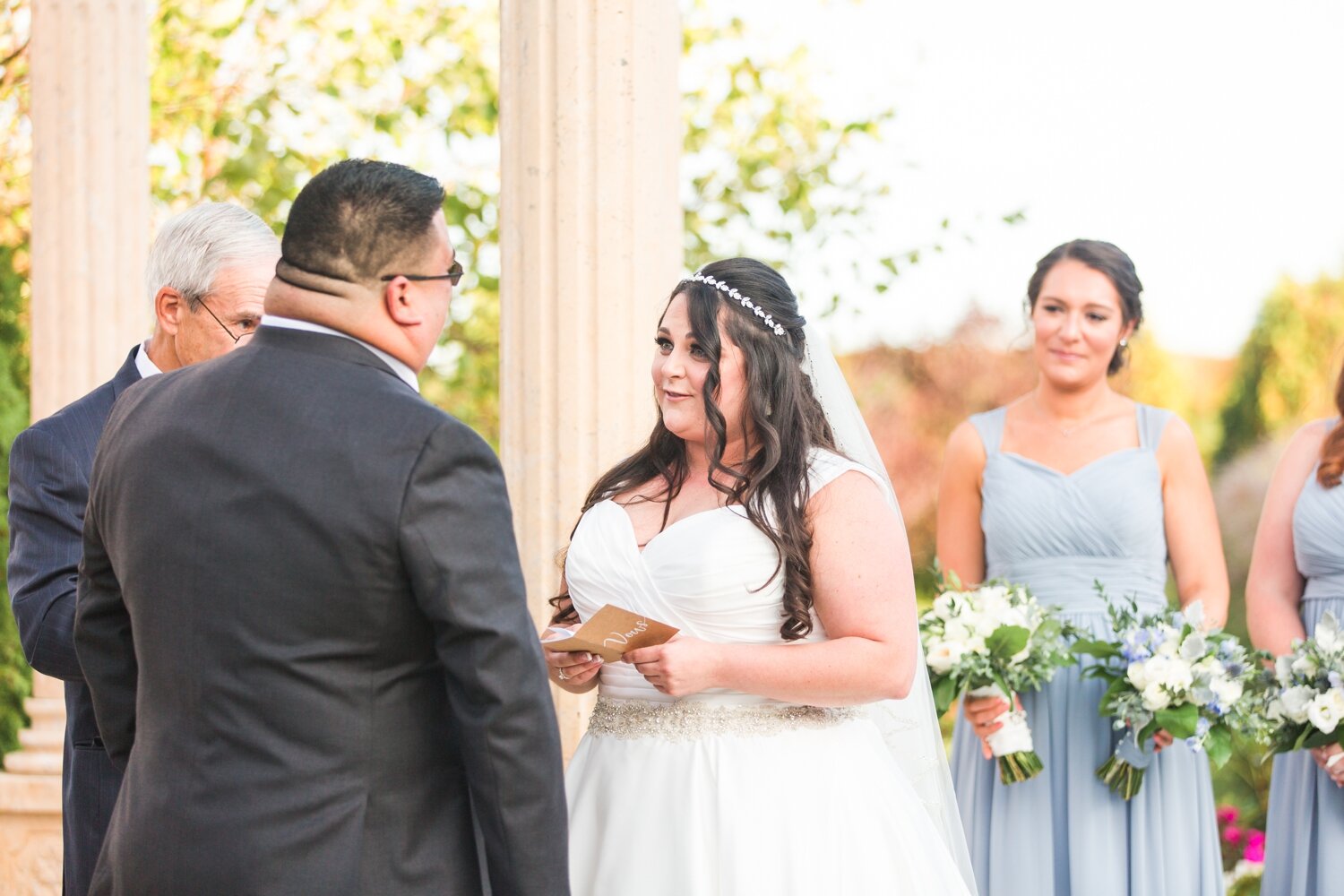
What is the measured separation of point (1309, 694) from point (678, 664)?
7.57 ft

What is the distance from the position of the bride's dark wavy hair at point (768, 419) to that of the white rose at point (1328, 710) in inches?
73.5

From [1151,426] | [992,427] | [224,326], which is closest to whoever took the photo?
[224,326]

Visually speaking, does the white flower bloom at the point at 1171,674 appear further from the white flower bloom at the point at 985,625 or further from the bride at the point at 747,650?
the bride at the point at 747,650

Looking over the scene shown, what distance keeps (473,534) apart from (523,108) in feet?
8.11

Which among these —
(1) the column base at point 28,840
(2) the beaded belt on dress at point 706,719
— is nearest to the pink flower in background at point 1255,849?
(2) the beaded belt on dress at point 706,719

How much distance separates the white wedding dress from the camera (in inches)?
133

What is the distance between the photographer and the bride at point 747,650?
3363 mm

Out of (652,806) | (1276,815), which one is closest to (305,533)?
(652,806)

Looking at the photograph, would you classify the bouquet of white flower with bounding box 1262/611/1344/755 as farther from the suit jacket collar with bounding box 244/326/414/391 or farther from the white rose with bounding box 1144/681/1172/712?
the suit jacket collar with bounding box 244/326/414/391

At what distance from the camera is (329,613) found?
2359 millimetres

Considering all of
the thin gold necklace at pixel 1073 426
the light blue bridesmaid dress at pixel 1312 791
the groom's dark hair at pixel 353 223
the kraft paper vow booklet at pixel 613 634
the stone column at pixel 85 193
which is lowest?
the light blue bridesmaid dress at pixel 1312 791

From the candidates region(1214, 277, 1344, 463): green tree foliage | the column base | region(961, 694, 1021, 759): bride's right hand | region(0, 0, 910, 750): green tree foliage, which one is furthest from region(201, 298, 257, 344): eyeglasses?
region(1214, 277, 1344, 463): green tree foliage

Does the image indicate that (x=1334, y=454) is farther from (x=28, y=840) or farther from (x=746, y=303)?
(x=28, y=840)

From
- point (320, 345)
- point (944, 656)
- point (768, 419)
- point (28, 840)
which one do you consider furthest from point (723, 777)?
point (28, 840)
